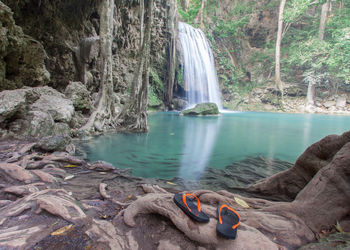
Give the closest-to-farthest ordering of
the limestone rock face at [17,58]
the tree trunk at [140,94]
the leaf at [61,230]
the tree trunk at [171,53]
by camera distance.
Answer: the leaf at [61,230]
the limestone rock face at [17,58]
the tree trunk at [140,94]
the tree trunk at [171,53]

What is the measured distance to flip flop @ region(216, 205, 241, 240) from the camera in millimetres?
1043

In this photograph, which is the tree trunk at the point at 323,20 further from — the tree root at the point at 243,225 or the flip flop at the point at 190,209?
the flip flop at the point at 190,209

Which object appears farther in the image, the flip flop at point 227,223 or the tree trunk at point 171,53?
the tree trunk at point 171,53

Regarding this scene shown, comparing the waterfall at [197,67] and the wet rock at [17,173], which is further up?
the waterfall at [197,67]

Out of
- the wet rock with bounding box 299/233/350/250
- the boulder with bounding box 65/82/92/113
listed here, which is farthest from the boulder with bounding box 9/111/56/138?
the wet rock with bounding box 299/233/350/250

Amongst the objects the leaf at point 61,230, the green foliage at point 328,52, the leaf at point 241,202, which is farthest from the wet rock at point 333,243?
the green foliage at point 328,52

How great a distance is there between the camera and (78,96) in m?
6.55

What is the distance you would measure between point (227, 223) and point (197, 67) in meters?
20.0

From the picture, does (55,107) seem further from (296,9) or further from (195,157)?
(296,9)

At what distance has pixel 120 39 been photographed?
1191 centimetres

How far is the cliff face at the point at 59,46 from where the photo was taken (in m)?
4.18

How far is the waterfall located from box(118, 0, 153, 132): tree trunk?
12.6 m

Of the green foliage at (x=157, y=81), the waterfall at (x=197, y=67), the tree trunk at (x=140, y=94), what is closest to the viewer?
the tree trunk at (x=140, y=94)

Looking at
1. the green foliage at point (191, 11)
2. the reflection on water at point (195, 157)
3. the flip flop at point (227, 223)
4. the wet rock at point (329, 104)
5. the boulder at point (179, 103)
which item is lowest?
the reflection on water at point (195, 157)
